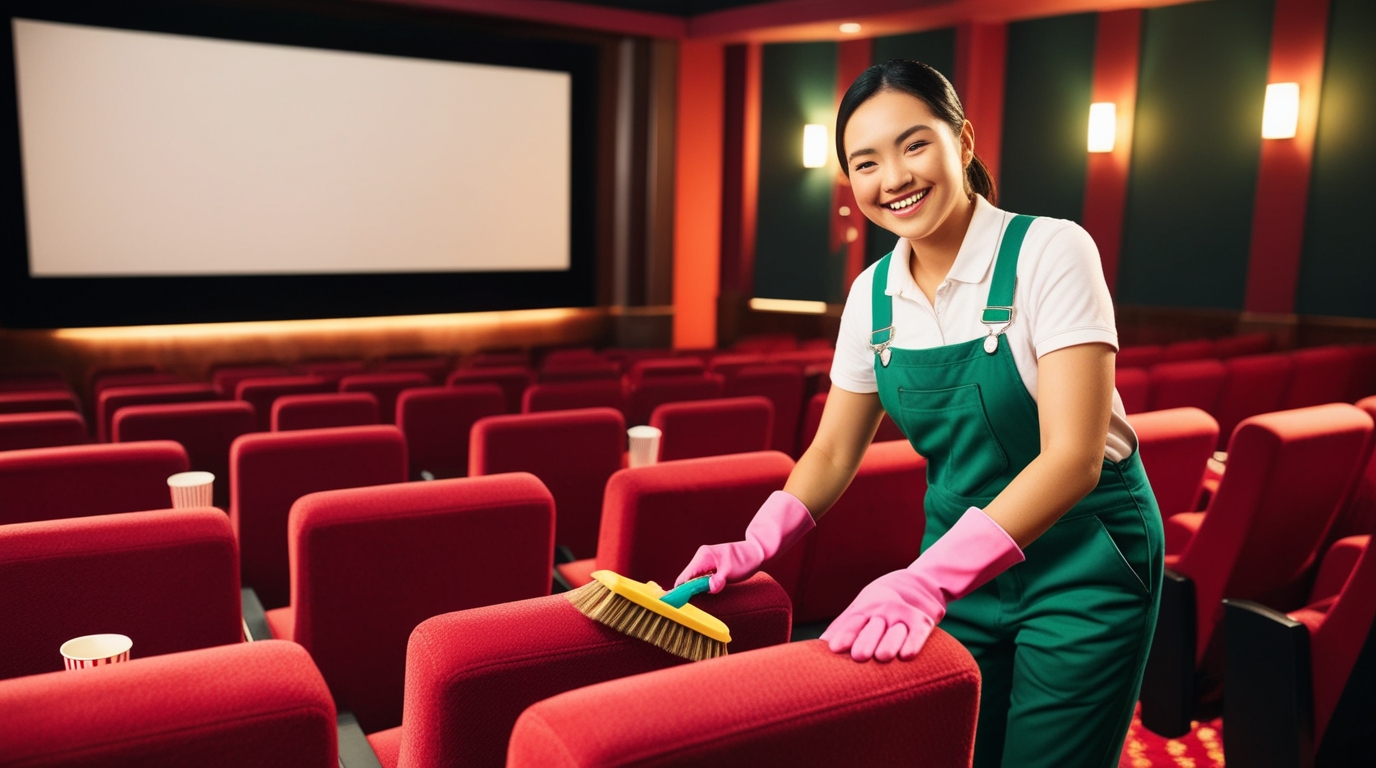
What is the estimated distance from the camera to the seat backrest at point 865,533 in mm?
1965

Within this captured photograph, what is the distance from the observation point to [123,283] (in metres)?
8.17

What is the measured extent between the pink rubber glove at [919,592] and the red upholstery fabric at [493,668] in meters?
0.18

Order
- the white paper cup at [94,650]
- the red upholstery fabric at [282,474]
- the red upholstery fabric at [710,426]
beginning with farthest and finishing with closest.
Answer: the red upholstery fabric at [710,426], the red upholstery fabric at [282,474], the white paper cup at [94,650]

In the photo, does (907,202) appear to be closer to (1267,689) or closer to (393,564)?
(393,564)

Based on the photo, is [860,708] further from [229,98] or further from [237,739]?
[229,98]

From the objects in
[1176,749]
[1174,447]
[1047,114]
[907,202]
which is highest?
[1047,114]

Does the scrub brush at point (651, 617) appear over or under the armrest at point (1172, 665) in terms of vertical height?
over

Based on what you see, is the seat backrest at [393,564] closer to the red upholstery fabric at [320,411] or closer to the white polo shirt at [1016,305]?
the white polo shirt at [1016,305]

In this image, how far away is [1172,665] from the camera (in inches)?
81.7

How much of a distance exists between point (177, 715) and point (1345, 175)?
8.02 metres

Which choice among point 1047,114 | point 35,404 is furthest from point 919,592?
point 1047,114

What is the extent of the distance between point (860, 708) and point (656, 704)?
6.3 inches

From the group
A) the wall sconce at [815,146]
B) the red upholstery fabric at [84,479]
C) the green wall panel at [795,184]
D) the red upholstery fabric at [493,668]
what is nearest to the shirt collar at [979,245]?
the red upholstery fabric at [493,668]

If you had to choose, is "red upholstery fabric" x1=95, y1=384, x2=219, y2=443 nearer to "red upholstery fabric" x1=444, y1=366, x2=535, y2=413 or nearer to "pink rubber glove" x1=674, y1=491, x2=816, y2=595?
"red upholstery fabric" x1=444, y1=366, x2=535, y2=413
